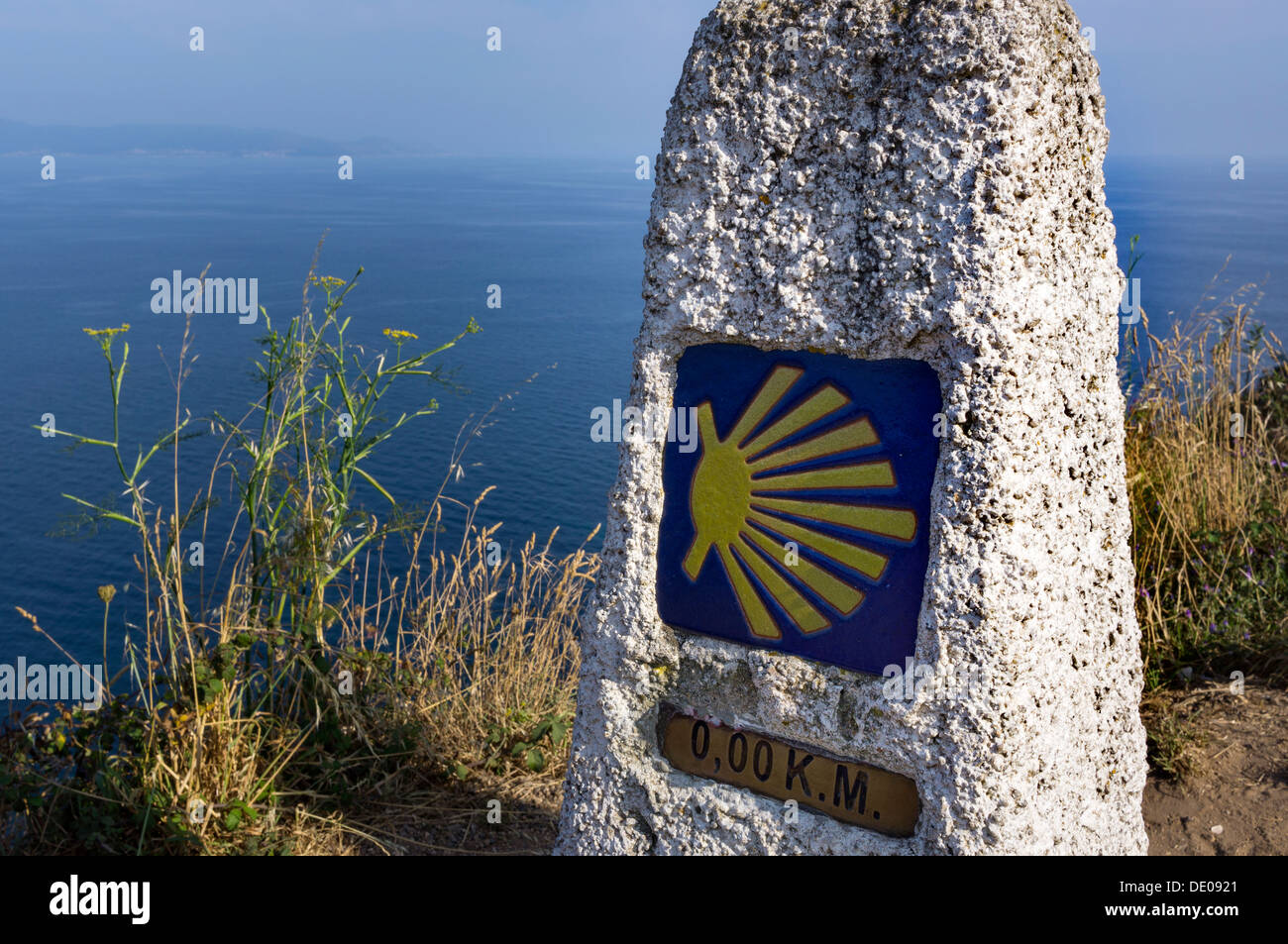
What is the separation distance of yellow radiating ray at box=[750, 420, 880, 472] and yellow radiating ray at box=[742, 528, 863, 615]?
0.58 feet

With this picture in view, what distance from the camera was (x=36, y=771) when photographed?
302cm

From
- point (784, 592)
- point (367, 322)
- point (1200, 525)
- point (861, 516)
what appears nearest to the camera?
point (861, 516)

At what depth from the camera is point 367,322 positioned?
16156 millimetres

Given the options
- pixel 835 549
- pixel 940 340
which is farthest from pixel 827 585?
pixel 940 340

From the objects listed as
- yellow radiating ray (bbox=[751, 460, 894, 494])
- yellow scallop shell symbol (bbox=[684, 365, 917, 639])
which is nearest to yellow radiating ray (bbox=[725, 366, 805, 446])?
yellow scallop shell symbol (bbox=[684, 365, 917, 639])

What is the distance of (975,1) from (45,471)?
10064mm

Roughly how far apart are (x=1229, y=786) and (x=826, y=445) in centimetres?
234

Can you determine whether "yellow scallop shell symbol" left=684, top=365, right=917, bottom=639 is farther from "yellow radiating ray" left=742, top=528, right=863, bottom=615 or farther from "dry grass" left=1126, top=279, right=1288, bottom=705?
"dry grass" left=1126, top=279, right=1288, bottom=705

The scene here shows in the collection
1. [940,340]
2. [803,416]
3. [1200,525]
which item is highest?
[940,340]

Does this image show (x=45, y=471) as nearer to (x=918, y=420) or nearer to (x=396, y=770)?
(x=396, y=770)

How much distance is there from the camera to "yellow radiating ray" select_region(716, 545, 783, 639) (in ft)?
7.25

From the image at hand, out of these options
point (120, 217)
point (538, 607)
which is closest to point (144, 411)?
point (538, 607)

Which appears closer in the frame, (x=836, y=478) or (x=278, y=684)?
(x=836, y=478)

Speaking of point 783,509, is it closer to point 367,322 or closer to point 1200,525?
point 1200,525
